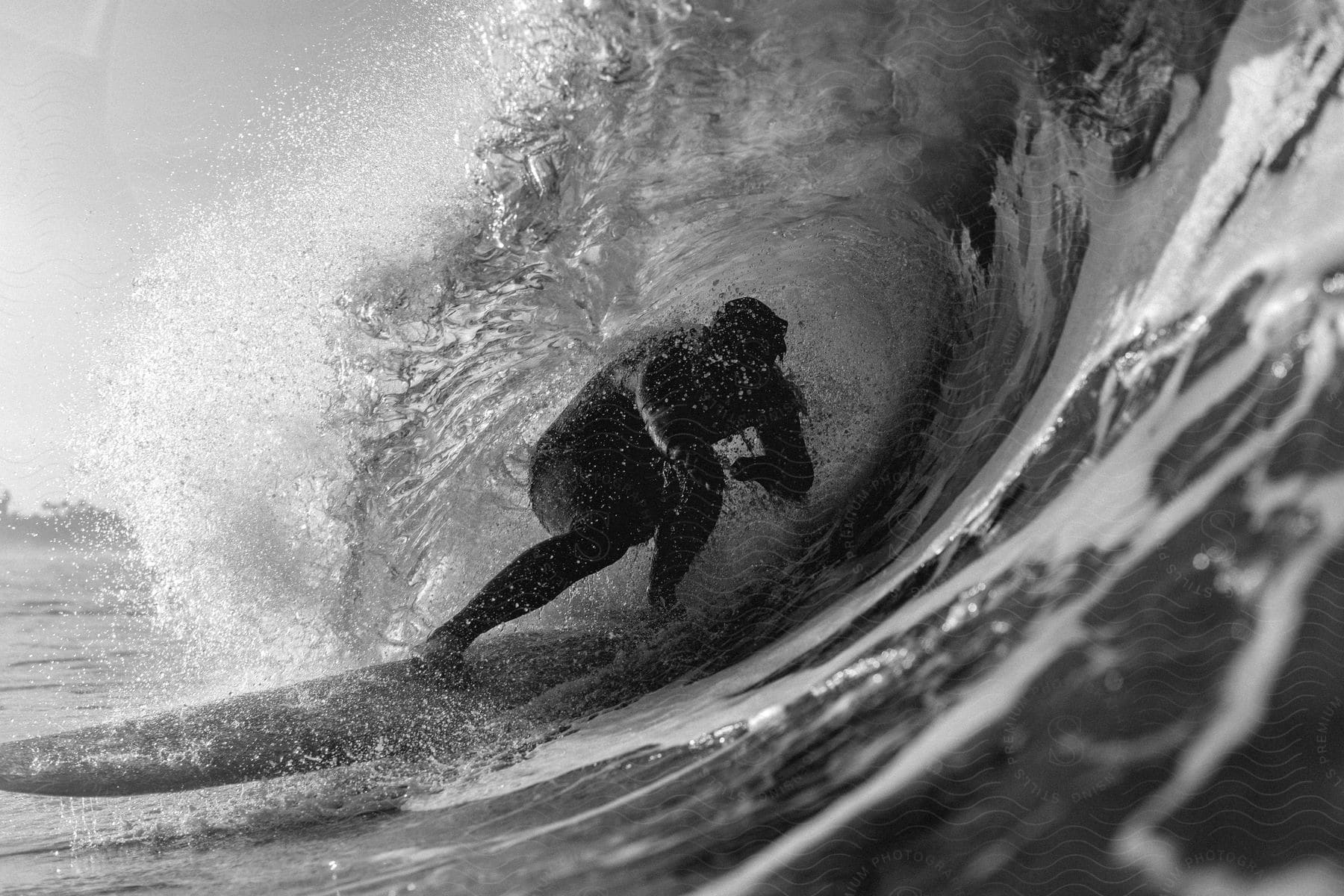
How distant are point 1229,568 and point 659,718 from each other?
0.63 meters

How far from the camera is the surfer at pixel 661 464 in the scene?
1.09 meters

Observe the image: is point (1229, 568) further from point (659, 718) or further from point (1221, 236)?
point (659, 718)

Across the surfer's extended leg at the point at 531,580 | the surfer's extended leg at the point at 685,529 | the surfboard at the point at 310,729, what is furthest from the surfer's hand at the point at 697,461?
the surfboard at the point at 310,729

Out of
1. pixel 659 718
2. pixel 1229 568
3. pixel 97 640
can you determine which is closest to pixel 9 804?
pixel 97 640

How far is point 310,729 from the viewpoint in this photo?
3.65ft

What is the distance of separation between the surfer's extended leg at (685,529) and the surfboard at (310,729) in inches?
5.0

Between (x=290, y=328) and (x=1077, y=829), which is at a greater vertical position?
(x=290, y=328)

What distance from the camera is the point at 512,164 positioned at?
1188 millimetres

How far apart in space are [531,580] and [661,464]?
0.22m

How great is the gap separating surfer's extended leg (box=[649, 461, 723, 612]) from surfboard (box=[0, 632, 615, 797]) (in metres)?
0.13

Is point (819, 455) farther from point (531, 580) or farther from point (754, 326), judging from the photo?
point (531, 580)

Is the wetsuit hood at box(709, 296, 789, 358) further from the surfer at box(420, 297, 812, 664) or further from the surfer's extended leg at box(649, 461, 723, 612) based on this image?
the surfer's extended leg at box(649, 461, 723, 612)

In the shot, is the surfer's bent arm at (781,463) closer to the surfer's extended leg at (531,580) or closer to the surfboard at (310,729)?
the surfer's extended leg at (531,580)

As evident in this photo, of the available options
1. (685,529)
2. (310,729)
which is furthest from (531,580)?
(310,729)
